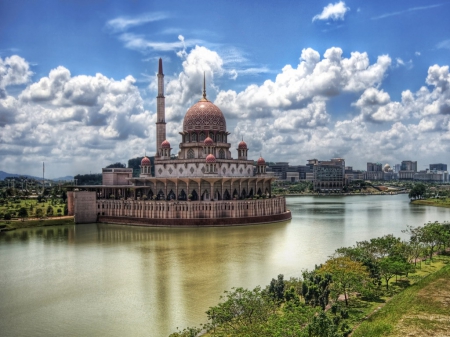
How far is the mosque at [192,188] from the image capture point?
1626 inches

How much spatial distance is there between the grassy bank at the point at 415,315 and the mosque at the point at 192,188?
25.0 m

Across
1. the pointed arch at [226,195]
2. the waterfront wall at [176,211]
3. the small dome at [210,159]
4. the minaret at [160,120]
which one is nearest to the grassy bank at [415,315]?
the waterfront wall at [176,211]

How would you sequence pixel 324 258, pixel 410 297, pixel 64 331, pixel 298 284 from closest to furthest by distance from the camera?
pixel 64 331, pixel 410 297, pixel 298 284, pixel 324 258

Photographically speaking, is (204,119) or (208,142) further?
(204,119)

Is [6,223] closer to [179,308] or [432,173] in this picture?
[179,308]

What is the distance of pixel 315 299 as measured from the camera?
1494 cm

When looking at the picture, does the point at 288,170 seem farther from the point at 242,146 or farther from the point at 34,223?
the point at 34,223

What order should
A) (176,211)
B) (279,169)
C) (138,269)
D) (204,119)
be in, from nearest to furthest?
(138,269), (176,211), (204,119), (279,169)

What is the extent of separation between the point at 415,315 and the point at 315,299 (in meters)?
3.20

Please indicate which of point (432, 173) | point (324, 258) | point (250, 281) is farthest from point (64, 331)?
point (432, 173)

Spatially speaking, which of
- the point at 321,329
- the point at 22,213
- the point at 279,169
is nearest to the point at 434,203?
the point at 22,213

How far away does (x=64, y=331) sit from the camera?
1420cm

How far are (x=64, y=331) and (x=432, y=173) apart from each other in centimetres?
19735

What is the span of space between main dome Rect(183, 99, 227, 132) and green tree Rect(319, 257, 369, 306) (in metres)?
32.6
